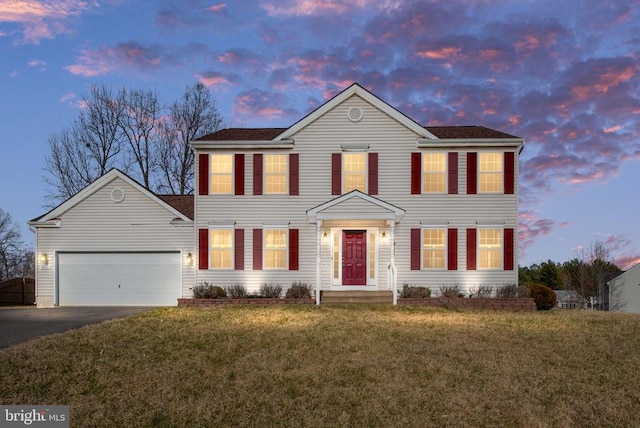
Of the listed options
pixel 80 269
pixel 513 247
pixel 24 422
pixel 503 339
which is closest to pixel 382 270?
pixel 513 247

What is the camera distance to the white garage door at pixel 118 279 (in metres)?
20.8

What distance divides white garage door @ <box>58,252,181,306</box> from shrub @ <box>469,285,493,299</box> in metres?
11.2

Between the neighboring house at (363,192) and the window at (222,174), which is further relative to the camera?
the window at (222,174)

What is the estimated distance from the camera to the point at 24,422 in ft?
23.0

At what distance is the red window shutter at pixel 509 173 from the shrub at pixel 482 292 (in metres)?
3.68

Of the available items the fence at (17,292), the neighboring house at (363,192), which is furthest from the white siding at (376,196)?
the fence at (17,292)

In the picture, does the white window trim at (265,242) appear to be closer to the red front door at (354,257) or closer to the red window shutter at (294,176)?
the red window shutter at (294,176)

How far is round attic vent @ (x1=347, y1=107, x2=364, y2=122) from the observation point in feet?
66.8

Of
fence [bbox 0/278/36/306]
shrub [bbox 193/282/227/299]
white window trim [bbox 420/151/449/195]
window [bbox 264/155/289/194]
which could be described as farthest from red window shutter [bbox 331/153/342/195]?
fence [bbox 0/278/36/306]

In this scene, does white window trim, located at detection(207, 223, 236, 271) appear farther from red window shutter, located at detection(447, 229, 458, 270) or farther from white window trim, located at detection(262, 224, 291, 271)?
red window shutter, located at detection(447, 229, 458, 270)

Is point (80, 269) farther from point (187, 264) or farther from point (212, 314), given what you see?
point (212, 314)

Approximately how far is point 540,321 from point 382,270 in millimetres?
6763

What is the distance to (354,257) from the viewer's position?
20156mm

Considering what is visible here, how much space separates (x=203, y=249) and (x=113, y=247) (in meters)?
3.66
